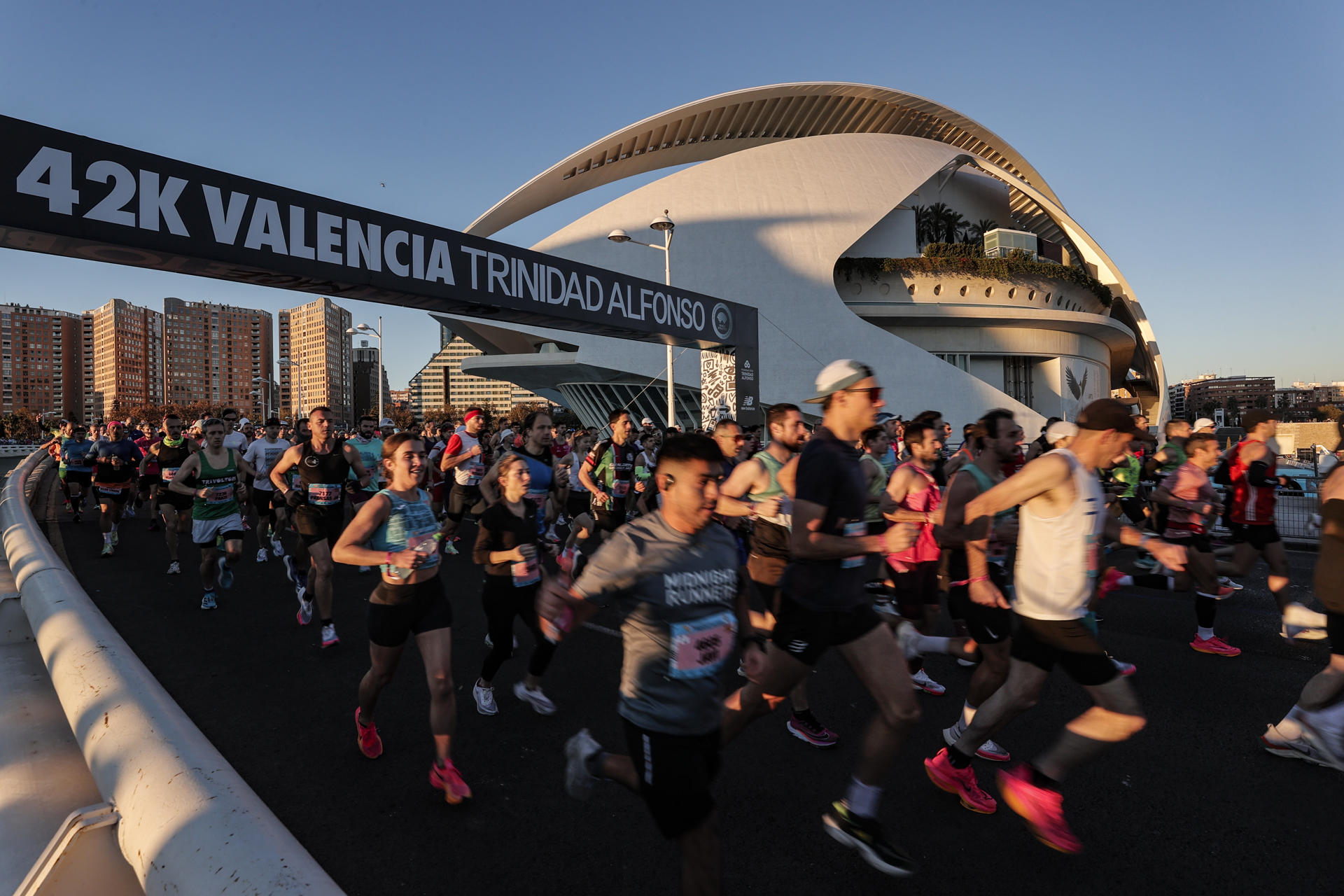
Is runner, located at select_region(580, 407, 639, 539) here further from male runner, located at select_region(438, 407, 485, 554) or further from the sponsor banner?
the sponsor banner

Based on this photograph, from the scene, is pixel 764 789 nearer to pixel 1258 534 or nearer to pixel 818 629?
pixel 818 629

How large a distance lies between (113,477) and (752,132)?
41036 mm

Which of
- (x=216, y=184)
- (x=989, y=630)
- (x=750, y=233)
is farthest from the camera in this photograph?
(x=750, y=233)

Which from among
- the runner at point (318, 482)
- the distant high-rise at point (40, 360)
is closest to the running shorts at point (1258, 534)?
the runner at point (318, 482)

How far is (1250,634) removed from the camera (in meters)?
5.88

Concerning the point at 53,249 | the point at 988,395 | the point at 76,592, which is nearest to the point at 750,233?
the point at 988,395

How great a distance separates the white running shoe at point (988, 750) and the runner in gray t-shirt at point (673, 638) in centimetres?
190

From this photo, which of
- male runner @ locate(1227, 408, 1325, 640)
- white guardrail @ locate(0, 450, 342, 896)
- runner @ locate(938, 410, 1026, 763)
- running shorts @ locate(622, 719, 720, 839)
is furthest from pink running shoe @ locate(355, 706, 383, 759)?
male runner @ locate(1227, 408, 1325, 640)

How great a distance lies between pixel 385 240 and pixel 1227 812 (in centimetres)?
1015

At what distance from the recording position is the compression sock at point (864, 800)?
8.97 ft

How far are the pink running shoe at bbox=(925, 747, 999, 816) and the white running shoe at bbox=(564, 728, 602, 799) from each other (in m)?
1.82

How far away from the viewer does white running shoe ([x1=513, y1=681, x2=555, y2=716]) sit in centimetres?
429

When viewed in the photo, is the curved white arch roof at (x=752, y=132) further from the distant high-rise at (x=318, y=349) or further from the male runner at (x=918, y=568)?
the distant high-rise at (x=318, y=349)

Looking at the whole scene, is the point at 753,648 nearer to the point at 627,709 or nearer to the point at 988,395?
the point at 627,709
